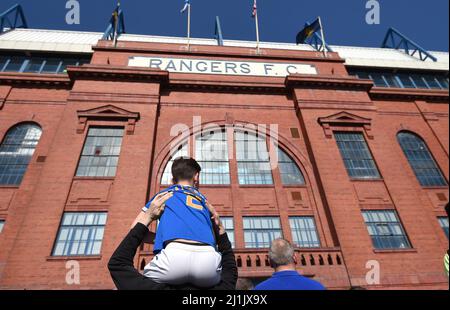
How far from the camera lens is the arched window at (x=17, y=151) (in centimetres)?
1319

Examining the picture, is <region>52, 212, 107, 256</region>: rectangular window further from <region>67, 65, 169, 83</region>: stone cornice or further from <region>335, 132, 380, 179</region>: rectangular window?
<region>335, 132, 380, 179</region>: rectangular window

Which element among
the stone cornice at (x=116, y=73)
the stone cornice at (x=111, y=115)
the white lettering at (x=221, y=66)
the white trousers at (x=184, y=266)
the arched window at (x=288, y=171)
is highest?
the white lettering at (x=221, y=66)

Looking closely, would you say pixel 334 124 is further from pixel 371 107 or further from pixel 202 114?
pixel 202 114

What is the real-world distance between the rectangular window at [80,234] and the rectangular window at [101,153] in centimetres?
216

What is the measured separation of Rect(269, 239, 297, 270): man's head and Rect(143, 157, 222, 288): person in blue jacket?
4.54ft

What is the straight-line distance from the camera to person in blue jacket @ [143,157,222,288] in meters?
1.81

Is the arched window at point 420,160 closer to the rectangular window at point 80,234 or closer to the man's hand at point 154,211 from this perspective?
the rectangular window at point 80,234

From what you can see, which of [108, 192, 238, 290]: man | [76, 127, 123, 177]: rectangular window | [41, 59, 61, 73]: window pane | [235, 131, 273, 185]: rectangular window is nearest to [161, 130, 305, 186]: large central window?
[235, 131, 273, 185]: rectangular window

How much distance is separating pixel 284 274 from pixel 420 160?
57.8ft

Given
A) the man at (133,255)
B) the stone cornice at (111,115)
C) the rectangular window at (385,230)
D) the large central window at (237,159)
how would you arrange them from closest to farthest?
the man at (133,255), the rectangular window at (385,230), the stone cornice at (111,115), the large central window at (237,159)

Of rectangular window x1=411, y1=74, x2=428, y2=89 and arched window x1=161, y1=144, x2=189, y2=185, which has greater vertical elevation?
rectangular window x1=411, y1=74, x2=428, y2=89

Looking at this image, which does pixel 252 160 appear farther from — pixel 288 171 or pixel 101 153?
pixel 101 153

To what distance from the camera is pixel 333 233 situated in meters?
12.5

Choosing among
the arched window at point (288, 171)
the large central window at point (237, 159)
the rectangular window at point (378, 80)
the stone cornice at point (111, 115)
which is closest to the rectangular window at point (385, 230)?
the arched window at point (288, 171)
